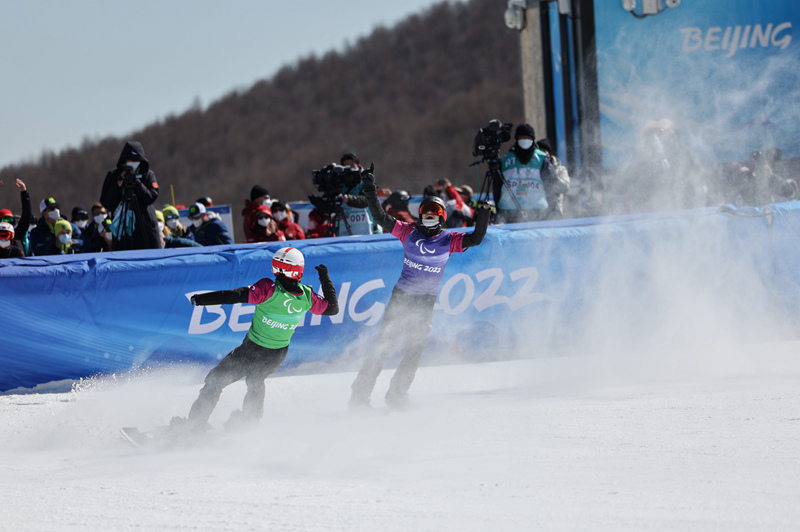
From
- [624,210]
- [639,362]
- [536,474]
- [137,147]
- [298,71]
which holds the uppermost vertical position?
[137,147]

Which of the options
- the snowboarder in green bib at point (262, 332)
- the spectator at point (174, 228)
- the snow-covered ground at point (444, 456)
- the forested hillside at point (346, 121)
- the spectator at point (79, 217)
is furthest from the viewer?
the forested hillside at point (346, 121)

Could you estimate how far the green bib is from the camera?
6121mm

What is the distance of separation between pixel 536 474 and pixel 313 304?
234 cm

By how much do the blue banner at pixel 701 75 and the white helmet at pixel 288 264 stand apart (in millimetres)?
8367

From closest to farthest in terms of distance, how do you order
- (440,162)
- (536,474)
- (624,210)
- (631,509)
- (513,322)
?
1. (631,509)
2. (536,474)
3. (513,322)
4. (624,210)
5. (440,162)

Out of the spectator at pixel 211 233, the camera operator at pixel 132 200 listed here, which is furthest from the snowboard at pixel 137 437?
the spectator at pixel 211 233

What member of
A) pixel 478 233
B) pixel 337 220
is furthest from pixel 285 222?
pixel 478 233

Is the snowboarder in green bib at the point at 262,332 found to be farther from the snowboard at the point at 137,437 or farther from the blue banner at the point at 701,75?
the blue banner at the point at 701,75

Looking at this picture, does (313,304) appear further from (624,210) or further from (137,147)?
(624,210)

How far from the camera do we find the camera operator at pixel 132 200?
870cm

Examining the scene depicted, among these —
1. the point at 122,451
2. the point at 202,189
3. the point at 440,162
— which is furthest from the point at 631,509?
the point at 202,189

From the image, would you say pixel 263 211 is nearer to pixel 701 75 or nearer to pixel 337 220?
pixel 337 220

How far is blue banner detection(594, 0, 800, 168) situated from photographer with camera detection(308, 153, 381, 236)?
4826 mm

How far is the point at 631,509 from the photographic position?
3945mm
